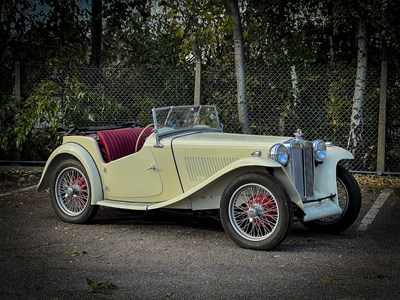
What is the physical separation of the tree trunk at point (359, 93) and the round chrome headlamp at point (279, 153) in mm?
4647

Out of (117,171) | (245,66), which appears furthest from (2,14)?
(117,171)

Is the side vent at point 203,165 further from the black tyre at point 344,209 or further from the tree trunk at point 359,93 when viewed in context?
the tree trunk at point 359,93

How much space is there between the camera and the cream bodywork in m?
6.44

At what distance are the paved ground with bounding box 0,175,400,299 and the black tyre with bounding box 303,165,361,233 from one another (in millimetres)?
118

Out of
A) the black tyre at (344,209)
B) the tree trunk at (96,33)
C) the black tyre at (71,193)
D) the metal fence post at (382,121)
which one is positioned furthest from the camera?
the tree trunk at (96,33)

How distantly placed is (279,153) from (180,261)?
4.44 ft

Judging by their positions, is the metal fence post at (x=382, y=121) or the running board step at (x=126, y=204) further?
the metal fence post at (x=382, y=121)

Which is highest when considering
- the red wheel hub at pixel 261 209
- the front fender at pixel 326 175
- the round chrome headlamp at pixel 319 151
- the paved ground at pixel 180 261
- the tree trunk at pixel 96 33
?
the tree trunk at pixel 96 33

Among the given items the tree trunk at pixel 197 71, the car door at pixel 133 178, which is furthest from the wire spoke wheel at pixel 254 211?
the tree trunk at pixel 197 71

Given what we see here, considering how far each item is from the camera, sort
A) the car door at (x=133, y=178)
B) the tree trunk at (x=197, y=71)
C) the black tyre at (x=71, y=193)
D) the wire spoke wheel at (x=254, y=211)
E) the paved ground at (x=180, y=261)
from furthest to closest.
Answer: the tree trunk at (x=197, y=71) < the black tyre at (x=71, y=193) < the car door at (x=133, y=178) < the wire spoke wheel at (x=254, y=211) < the paved ground at (x=180, y=261)

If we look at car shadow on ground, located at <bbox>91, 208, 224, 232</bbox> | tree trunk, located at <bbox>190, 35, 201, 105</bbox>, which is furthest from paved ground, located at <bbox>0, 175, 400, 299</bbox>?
tree trunk, located at <bbox>190, 35, 201, 105</bbox>

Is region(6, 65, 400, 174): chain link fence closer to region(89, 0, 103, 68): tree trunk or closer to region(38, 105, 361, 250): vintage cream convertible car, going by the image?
region(89, 0, 103, 68): tree trunk

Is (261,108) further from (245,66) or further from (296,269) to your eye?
(296,269)

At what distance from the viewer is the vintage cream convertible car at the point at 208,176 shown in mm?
6227
